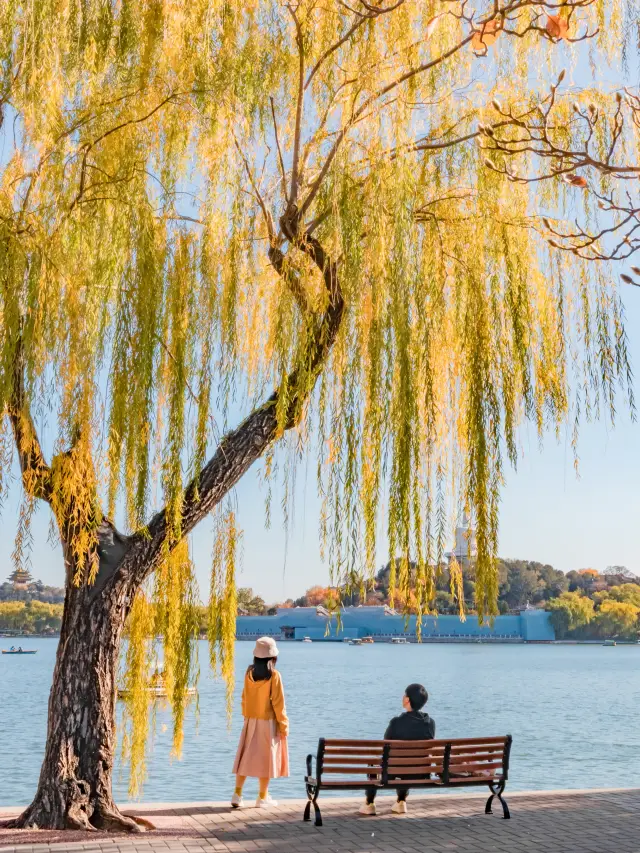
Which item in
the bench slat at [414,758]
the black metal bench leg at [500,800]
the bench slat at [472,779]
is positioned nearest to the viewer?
the bench slat at [414,758]

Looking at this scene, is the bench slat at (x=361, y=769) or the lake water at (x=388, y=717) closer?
the bench slat at (x=361, y=769)

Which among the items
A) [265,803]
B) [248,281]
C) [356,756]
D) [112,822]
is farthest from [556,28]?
[265,803]

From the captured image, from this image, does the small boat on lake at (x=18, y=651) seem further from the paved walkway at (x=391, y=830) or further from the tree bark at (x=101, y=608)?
the tree bark at (x=101, y=608)

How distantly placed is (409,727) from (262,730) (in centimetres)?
131

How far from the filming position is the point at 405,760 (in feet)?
27.6

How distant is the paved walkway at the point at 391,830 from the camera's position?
7.29 m

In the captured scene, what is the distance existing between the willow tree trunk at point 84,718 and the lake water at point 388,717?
2.08m

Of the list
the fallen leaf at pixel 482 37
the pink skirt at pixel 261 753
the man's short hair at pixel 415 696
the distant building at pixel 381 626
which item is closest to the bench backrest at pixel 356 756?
the man's short hair at pixel 415 696

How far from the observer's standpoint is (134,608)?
31.0 ft

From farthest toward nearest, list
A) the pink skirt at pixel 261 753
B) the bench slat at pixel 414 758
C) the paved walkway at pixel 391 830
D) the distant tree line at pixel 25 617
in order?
the distant tree line at pixel 25 617 → the pink skirt at pixel 261 753 → the bench slat at pixel 414 758 → the paved walkway at pixel 391 830

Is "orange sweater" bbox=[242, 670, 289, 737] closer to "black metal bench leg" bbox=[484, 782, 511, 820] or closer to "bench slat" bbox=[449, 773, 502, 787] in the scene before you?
"bench slat" bbox=[449, 773, 502, 787]

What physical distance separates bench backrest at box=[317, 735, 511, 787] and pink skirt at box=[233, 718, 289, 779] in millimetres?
577

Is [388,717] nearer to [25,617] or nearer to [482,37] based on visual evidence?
[482,37]

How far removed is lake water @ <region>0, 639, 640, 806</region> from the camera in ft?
82.1
